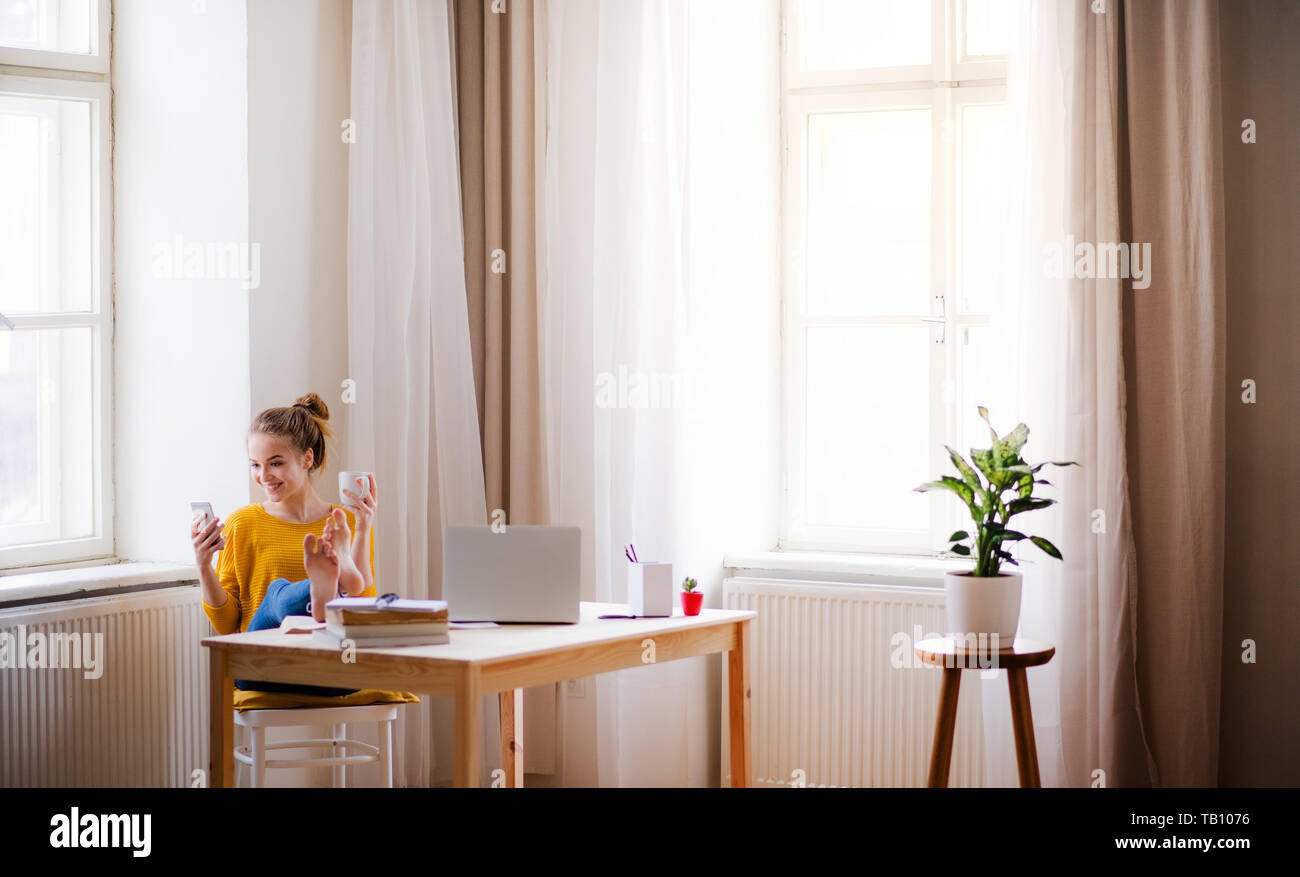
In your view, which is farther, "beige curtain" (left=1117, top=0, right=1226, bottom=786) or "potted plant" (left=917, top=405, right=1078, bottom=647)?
"beige curtain" (left=1117, top=0, right=1226, bottom=786)

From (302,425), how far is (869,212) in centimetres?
181

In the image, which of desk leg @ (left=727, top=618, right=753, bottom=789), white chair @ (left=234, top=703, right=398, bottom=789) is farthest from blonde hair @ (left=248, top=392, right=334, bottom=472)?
desk leg @ (left=727, top=618, right=753, bottom=789)

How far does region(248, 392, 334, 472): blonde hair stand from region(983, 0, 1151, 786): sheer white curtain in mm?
1696

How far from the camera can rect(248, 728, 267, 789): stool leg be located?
3.05 m

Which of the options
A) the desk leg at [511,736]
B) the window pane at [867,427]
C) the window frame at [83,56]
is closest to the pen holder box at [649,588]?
the desk leg at [511,736]

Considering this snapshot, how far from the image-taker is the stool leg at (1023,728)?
3250 millimetres

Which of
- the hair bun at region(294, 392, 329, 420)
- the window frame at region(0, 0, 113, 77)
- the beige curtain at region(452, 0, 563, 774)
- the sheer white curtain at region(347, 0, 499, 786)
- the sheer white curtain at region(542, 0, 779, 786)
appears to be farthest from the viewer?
the beige curtain at region(452, 0, 563, 774)

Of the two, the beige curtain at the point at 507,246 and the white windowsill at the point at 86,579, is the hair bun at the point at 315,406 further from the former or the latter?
the beige curtain at the point at 507,246

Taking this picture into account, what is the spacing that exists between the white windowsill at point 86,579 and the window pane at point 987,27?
2507 millimetres

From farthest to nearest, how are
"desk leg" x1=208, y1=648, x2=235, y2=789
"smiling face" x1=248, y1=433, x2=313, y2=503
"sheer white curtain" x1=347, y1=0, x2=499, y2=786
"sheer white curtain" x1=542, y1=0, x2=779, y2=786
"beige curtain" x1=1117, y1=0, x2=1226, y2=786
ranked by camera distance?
"sheer white curtain" x1=542, y1=0, x2=779, y2=786
"sheer white curtain" x1=347, y1=0, x2=499, y2=786
"beige curtain" x1=1117, y1=0, x2=1226, y2=786
"smiling face" x1=248, y1=433, x2=313, y2=503
"desk leg" x1=208, y1=648, x2=235, y2=789

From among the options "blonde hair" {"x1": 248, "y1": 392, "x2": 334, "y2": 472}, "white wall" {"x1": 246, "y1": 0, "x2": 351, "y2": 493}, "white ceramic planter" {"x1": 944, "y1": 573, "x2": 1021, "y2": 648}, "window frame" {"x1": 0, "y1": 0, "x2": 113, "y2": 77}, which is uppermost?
"window frame" {"x1": 0, "y1": 0, "x2": 113, "y2": 77}

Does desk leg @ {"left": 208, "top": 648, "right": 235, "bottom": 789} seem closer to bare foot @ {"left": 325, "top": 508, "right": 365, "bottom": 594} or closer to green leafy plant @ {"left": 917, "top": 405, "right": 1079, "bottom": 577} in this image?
bare foot @ {"left": 325, "top": 508, "right": 365, "bottom": 594}

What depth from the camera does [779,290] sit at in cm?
428

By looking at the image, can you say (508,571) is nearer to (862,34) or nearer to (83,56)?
(83,56)
